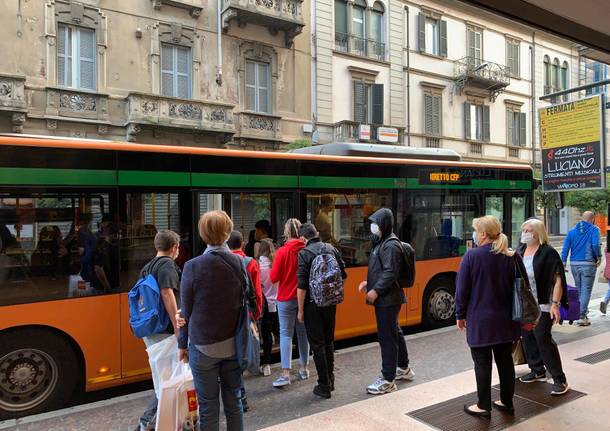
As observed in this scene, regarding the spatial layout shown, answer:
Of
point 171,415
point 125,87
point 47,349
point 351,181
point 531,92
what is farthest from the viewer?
point 531,92

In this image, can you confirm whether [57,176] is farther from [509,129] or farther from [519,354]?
[509,129]

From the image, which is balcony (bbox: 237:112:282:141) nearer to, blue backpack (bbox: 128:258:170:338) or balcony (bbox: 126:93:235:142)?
balcony (bbox: 126:93:235:142)

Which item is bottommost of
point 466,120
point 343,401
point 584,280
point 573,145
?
point 343,401

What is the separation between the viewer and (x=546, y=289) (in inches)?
179

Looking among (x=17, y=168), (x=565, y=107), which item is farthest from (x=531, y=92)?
(x=17, y=168)

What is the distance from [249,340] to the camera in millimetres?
3256

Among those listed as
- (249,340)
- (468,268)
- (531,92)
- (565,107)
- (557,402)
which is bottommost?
(557,402)

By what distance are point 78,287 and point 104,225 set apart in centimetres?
68

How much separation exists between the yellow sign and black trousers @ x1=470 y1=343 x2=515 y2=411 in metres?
5.10

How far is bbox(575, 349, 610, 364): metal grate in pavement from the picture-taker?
5426 mm

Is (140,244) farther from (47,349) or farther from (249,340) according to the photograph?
(249,340)

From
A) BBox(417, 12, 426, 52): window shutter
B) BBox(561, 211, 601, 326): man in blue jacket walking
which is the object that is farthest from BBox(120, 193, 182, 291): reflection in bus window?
BBox(417, 12, 426, 52): window shutter

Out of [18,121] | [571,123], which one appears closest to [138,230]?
[571,123]

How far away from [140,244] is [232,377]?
235 cm
